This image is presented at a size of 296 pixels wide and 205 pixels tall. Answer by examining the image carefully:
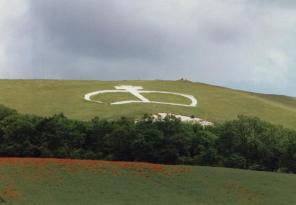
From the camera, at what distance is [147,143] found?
6025cm

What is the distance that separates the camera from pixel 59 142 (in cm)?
6231

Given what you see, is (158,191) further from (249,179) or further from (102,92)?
(102,92)

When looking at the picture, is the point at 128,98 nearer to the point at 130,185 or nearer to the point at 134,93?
the point at 134,93

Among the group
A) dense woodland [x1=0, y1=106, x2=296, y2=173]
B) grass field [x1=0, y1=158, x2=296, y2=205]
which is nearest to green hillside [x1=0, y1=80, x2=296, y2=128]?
dense woodland [x1=0, y1=106, x2=296, y2=173]

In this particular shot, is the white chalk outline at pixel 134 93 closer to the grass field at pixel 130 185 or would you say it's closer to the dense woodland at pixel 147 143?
the dense woodland at pixel 147 143

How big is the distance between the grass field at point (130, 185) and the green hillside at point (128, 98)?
4403 centimetres

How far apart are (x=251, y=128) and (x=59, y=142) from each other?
18400mm

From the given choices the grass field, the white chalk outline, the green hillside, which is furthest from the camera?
the white chalk outline

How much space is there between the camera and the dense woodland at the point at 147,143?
60.8 m

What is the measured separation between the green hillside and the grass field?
44.0 meters

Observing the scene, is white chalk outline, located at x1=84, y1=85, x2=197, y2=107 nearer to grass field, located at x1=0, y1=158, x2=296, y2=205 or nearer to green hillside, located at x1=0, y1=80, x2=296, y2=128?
green hillside, located at x1=0, y1=80, x2=296, y2=128

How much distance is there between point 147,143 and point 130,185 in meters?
18.4

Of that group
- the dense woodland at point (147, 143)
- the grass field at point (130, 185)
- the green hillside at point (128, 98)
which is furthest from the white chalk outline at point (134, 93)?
the grass field at point (130, 185)

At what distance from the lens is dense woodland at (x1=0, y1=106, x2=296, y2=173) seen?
6075 centimetres
